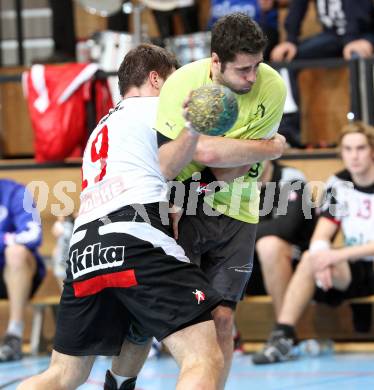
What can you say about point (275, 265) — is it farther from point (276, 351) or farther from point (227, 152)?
point (227, 152)

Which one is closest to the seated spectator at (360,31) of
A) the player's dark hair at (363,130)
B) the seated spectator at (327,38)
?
the seated spectator at (327,38)

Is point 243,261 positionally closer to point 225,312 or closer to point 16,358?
point 225,312

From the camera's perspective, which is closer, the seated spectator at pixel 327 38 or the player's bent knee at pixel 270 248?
the player's bent knee at pixel 270 248

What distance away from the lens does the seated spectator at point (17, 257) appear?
6.50 metres

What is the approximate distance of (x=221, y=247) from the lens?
4.09 metres

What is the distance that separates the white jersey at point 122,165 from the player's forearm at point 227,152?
0.18 meters

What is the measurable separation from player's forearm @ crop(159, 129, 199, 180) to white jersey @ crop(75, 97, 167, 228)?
5 centimetres

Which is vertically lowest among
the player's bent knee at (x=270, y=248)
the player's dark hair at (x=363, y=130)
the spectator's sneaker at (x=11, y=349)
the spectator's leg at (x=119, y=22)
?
the spectator's sneaker at (x=11, y=349)

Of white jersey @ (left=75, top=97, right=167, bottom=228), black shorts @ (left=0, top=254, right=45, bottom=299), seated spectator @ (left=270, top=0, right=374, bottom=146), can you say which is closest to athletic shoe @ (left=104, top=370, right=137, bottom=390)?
white jersey @ (left=75, top=97, right=167, bottom=228)

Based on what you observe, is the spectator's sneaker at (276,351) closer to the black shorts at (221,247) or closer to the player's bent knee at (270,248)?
the player's bent knee at (270,248)

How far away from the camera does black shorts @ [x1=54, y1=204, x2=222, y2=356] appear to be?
342 centimetres

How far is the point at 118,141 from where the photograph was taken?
3566 mm

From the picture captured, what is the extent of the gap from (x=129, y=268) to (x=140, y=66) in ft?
2.70

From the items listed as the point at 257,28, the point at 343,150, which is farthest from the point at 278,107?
the point at 343,150
